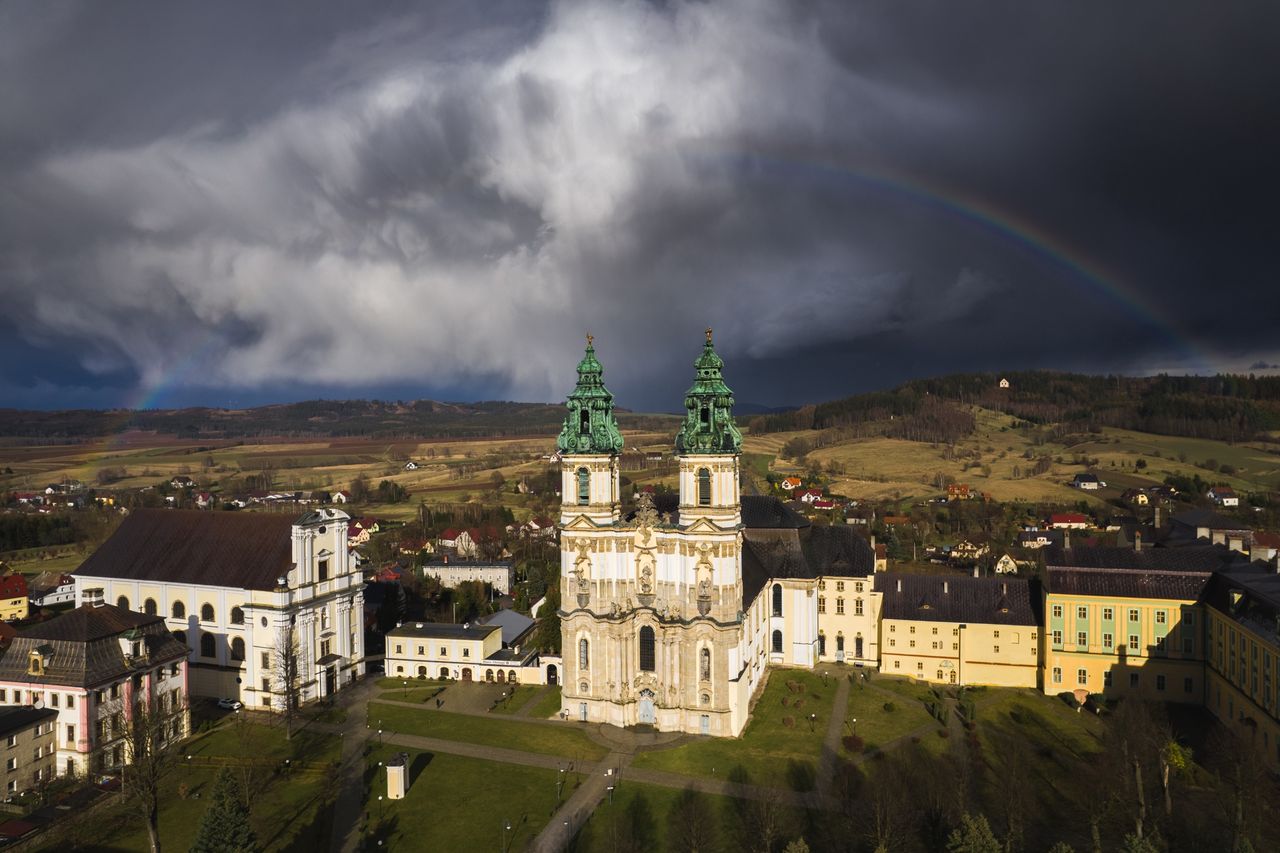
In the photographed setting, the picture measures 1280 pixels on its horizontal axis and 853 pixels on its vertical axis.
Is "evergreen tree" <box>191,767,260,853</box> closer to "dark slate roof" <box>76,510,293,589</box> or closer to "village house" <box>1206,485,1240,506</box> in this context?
"dark slate roof" <box>76,510,293,589</box>

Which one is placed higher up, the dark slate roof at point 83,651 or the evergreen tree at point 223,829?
the dark slate roof at point 83,651

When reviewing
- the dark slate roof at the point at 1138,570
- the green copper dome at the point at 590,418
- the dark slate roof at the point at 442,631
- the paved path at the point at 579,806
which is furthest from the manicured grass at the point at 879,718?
the dark slate roof at the point at 442,631

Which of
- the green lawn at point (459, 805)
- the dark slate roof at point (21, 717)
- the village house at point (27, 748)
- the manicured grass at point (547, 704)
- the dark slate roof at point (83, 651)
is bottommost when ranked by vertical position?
the manicured grass at point (547, 704)

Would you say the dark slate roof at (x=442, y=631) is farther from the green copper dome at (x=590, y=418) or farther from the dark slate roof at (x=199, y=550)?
the green copper dome at (x=590, y=418)

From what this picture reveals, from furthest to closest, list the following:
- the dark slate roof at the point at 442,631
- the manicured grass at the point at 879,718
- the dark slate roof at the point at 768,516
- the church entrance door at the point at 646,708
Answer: the dark slate roof at the point at 768,516, the dark slate roof at the point at 442,631, the church entrance door at the point at 646,708, the manicured grass at the point at 879,718

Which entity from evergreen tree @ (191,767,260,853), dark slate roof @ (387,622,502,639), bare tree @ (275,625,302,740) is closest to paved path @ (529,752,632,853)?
evergreen tree @ (191,767,260,853)

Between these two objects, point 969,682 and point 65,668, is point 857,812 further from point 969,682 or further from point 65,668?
point 65,668
